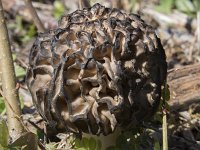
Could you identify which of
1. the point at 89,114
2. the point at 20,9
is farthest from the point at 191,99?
the point at 20,9

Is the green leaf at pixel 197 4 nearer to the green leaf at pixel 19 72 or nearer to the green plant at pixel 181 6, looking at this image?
the green plant at pixel 181 6

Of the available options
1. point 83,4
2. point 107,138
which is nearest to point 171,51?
point 83,4

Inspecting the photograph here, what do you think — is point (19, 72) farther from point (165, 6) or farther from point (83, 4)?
point (165, 6)

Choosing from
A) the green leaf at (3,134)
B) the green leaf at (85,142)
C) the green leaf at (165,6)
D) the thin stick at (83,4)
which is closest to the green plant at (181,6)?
the green leaf at (165,6)

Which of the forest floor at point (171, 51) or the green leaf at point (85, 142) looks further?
the forest floor at point (171, 51)

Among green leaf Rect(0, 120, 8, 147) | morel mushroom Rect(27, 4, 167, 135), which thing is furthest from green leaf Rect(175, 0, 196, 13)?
green leaf Rect(0, 120, 8, 147)

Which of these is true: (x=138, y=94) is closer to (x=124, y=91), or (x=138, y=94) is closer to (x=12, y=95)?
(x=124, y=91)

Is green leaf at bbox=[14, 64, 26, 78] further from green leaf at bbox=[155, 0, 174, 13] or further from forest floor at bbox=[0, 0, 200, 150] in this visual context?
green leaf at bbox=[155, 0, 174, 13]
